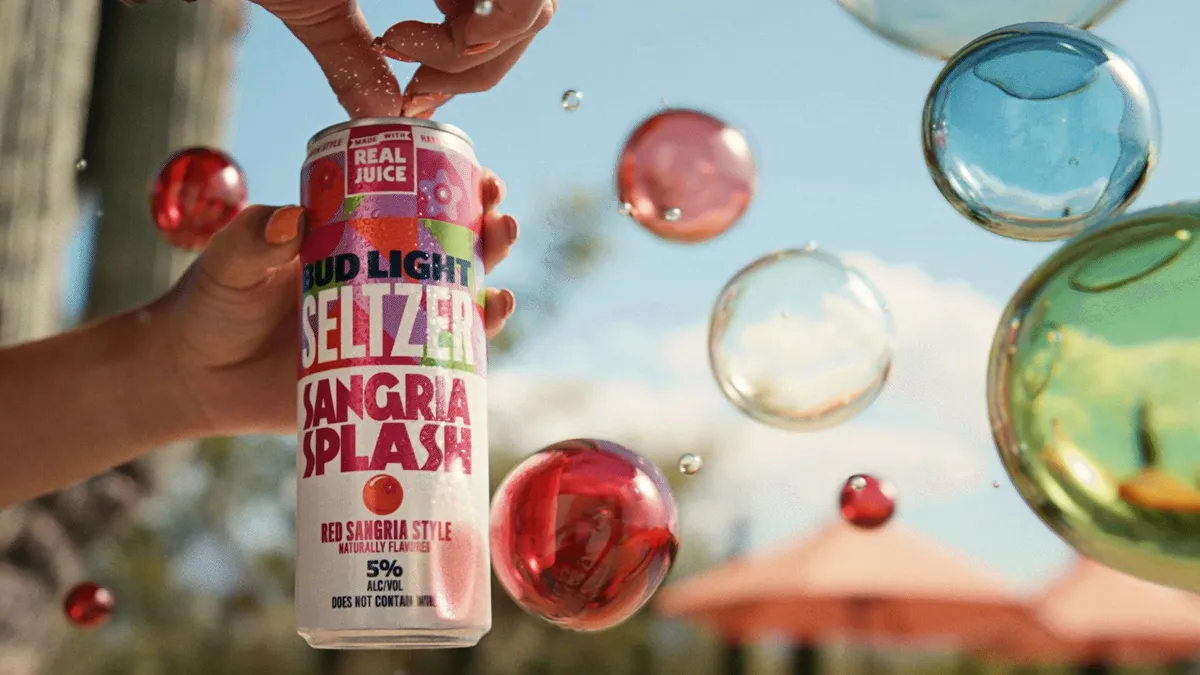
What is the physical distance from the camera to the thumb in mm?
987

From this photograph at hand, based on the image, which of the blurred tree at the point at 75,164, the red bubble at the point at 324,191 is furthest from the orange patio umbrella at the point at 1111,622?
the red bubble at the point at 324,191

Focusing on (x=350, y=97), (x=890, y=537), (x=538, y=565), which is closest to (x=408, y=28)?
(x=350, y=97)

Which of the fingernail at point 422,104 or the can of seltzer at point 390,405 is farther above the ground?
the fingernail at point 422,104

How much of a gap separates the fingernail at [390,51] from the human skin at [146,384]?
235mm

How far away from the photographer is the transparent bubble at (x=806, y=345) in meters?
1.45

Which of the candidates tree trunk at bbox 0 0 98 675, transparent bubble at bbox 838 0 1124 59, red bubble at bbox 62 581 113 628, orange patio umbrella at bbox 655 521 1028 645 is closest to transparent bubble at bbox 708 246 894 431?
transparent bubble at bbox 838 0 1124 59

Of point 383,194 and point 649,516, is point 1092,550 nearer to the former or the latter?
point 649,516

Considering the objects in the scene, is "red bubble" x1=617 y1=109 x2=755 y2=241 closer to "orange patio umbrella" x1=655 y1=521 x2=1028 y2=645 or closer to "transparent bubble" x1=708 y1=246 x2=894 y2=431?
"transparent bubble" x1=708 y1=246 x2=894 y2=431

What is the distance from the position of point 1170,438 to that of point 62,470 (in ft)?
3.29

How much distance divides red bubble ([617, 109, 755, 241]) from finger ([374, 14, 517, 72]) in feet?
1.41

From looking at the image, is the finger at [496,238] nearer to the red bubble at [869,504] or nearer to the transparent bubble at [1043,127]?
the transparent bubble at [1043,127]

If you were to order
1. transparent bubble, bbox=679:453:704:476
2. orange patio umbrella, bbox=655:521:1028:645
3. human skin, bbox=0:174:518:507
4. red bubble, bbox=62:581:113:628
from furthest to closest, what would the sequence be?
orange patio umbrella, bbox=655:521:1028:645 < red bubble, bbox=62:581:113:628 < transparent bubble, bbox=679:453:704:476 < human skin, bbox=0:174:518:507

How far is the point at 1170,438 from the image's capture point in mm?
623

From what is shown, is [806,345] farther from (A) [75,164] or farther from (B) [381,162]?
(A) [75,164]
